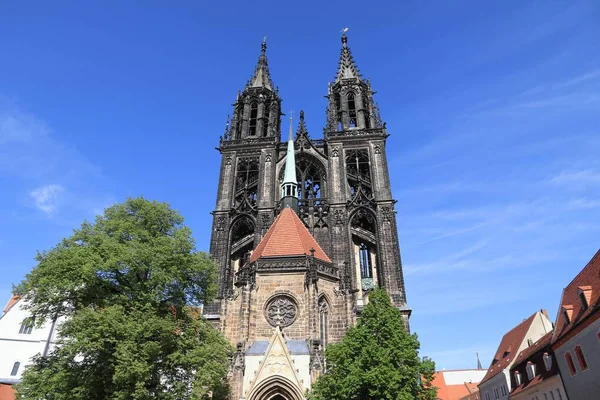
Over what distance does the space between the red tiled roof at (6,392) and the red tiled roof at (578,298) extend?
2559 centimetres

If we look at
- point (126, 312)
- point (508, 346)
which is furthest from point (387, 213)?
point (126, 312)

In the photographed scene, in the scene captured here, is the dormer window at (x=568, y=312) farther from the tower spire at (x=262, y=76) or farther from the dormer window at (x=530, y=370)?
the tower spire at (x=262, y=76)

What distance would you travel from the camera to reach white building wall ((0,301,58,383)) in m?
23.6

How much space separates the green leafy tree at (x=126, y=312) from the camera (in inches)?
513

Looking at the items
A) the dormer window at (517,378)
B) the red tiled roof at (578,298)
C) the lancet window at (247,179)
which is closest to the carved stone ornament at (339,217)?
the lancet window at (247,179)

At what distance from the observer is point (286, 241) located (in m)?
22.8

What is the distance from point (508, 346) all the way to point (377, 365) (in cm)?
1621

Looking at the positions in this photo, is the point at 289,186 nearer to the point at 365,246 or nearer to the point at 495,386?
the point at 365,246

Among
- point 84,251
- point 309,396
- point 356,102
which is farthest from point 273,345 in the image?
point 356,102

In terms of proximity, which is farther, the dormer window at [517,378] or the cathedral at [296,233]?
the dormer window at [517,378]

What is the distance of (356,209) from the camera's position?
95.0ft

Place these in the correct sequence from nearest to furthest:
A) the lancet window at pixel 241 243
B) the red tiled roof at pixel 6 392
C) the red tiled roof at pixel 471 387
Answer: the red tiled roof at pixel 6 392 → the lancet window at pixel 241 243 → the red tiled roof at pixel 471 387

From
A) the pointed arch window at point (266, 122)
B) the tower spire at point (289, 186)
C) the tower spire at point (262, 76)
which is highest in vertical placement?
the tower spire at point (262, 76)

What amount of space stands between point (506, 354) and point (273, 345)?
1601 centimetres
